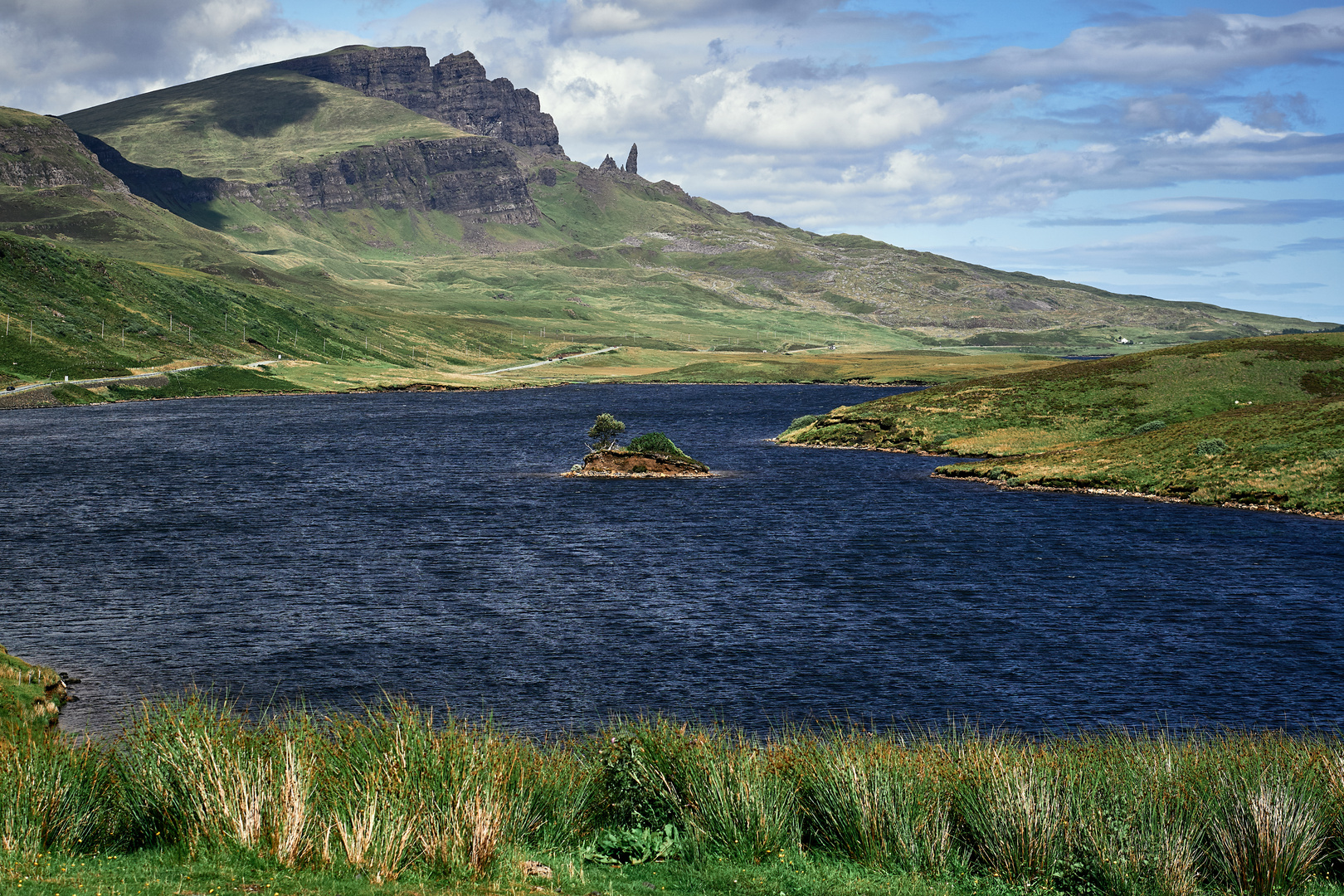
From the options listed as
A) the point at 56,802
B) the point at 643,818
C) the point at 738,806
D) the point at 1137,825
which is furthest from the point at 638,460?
the point at 1137,825

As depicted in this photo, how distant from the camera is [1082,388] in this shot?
15112 cm

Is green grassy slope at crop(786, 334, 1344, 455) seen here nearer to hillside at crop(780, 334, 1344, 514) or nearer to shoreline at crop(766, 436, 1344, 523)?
hillside at crop(780, 334, 1344, 514)

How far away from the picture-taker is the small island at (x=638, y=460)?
5000 inches

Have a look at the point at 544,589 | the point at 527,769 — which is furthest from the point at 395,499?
the point at 527,769

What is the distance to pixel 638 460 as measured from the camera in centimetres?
12888

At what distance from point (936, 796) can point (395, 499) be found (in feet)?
297

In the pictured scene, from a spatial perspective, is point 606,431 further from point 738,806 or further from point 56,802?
point 56,802

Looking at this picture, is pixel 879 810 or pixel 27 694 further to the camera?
pixel 27 694

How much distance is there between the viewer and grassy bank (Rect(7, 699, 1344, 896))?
23.3 m

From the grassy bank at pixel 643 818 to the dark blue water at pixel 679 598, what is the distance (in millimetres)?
16505

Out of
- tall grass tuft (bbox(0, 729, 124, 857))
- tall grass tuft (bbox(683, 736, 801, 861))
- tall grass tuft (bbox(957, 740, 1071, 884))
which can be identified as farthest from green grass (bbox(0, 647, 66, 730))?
tall grass tuft (bbox(957, 740, 1071, 884))

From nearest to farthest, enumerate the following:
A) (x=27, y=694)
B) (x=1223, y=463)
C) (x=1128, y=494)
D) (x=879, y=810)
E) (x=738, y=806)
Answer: (x=879, y=810) → (x=738, y=806) → (x=27, y=694) → (x=1223, y=463) → (x=1128, y=494)

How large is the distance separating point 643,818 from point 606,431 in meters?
102

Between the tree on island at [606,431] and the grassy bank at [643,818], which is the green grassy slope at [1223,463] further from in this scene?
the grassy bank at [643,818]
